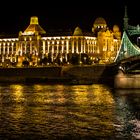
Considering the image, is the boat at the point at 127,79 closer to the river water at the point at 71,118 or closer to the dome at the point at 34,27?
the river water at the point at 71,118

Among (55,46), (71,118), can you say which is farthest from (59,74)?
(71,118)

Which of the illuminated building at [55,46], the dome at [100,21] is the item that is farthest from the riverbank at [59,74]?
the dome at [100,21]

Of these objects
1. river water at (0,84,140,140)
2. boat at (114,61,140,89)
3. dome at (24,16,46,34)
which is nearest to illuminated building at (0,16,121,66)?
dome at (24,16,46,34)

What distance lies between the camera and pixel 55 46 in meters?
71.8

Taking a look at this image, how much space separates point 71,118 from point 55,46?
5171cm

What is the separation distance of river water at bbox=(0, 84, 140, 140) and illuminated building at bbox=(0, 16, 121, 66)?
130 ft

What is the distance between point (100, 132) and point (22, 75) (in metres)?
42.9

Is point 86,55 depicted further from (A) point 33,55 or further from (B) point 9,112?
(B) point 9,112

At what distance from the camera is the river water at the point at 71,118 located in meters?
16.9

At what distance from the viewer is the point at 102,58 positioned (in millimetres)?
73000

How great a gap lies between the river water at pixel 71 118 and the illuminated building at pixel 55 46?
39712 mm

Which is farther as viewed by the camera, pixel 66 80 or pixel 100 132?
pixel 66 80

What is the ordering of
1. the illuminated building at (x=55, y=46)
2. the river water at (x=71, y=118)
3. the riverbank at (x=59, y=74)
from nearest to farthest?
the river water at (x=71, y=118) → the riverbank at (x=59, y=74) → the illuminated building at (x=55, y=46)

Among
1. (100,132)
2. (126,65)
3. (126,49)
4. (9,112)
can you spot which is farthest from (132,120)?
(126,49)
